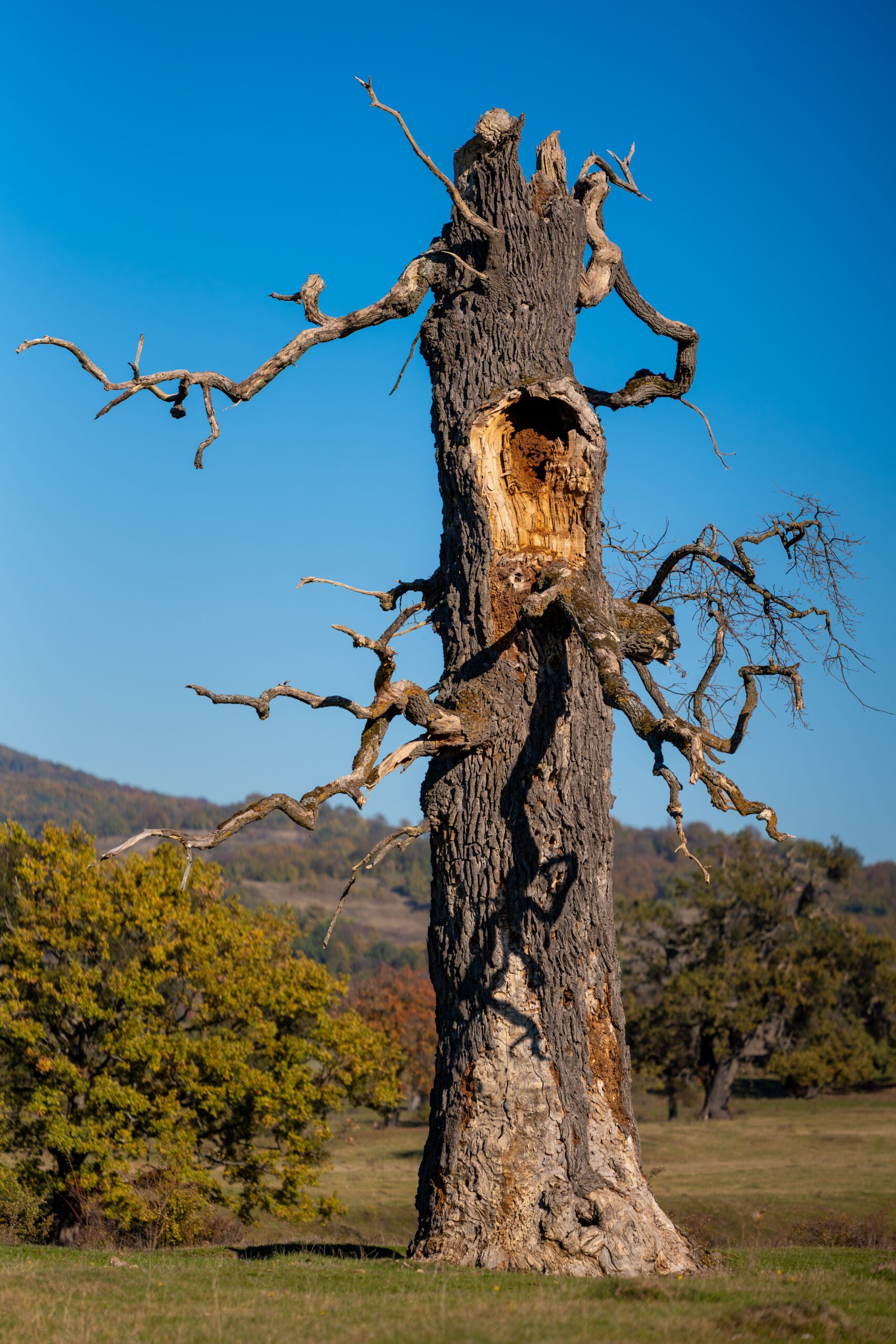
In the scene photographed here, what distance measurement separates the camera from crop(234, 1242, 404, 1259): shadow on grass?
406 inches

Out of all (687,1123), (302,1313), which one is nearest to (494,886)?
(302,1313)

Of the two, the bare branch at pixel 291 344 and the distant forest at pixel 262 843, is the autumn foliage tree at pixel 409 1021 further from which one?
the distant forest at pixel 262 843

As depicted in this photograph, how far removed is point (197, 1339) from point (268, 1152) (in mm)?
15240

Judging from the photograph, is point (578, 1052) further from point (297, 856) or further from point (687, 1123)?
point (297, 856)

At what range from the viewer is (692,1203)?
23500mm

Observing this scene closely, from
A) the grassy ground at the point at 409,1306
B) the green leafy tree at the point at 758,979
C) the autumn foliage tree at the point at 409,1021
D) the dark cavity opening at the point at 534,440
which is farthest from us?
the autumn foliage tree at the point at 409,1021

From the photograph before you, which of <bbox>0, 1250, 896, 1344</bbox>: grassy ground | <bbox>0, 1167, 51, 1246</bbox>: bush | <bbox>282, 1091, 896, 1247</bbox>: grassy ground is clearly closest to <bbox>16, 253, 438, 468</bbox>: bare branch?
<bbox>0, 1250, 896, 1344</bbox>: grassy ground

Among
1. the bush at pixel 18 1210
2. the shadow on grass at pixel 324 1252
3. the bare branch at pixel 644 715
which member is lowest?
the bush at pixel 18 1210

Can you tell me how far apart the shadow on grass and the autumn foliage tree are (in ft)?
101

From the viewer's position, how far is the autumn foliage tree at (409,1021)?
48281 millimetres

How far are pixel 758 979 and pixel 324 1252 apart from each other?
35750 millimetres

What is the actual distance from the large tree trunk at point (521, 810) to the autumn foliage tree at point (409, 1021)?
34.3 metres

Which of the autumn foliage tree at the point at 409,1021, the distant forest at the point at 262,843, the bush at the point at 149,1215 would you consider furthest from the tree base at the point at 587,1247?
the distant forest at the point at 262,843

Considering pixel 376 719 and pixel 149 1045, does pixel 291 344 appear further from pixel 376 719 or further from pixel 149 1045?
pixel 149 1045
